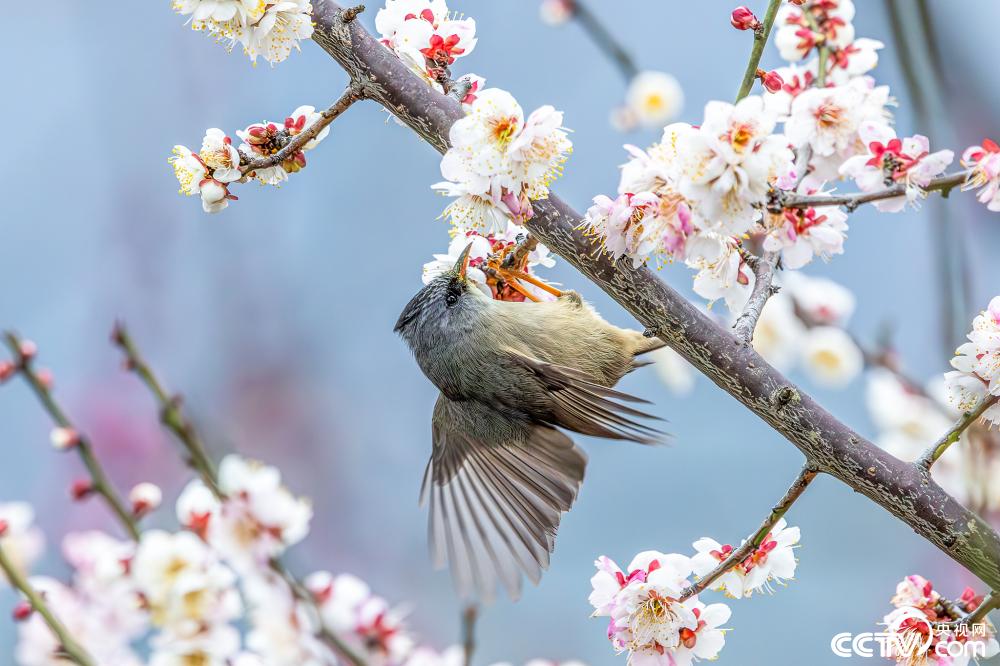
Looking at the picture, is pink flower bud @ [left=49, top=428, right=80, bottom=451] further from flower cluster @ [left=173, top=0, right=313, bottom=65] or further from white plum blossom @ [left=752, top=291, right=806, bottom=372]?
white plum blossom @ [left=752, top=291, right=806, bottom=372]

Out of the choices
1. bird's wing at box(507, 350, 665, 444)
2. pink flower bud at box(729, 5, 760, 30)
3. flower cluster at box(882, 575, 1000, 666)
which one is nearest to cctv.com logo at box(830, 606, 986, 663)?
flower cluster at box(882, 575, 1000, 666)

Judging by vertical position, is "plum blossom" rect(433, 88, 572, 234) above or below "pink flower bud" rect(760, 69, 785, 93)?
below

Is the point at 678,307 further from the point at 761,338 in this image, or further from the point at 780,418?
the point at 761,338

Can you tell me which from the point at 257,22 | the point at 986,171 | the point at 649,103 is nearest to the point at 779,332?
the point at 649,103

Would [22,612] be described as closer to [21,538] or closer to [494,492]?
[21,538]

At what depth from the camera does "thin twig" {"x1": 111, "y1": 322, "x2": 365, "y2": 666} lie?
1.58m

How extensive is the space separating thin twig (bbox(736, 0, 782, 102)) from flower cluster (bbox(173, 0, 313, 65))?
665 mm

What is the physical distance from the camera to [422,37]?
1.58 m

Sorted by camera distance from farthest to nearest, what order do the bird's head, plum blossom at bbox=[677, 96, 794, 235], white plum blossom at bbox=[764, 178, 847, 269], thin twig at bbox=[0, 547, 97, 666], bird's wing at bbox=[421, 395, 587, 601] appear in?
the bird's head < bird's wing at bbox=[421, 395, 587, 601] < white plum blossom at bbox=[764, 178, 847, 269] < thin twig at bbox=[0, 547, 97, 666] < plum blossom at bbox=[677, 96, 794, 235]

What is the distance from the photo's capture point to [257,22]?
1.44 metres

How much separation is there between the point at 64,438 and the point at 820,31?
1.65 metres

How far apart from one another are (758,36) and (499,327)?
1.01 metres

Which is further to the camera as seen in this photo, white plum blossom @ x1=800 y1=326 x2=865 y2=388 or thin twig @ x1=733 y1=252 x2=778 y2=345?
white plum blossom @ x1=800 y1=326 x2=865 y2=388

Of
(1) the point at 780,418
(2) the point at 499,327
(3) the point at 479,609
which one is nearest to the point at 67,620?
(3) the point at 479,609
